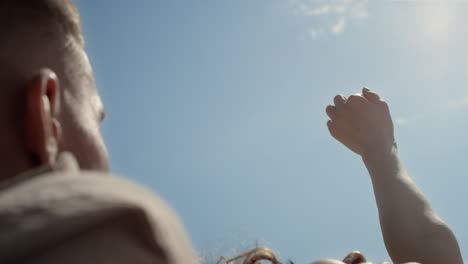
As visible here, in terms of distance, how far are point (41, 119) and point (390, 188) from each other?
1502 mm

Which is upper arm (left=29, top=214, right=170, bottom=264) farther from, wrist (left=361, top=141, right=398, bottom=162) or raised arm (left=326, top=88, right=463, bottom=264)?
wrist (left=361, top=141, right=398, bottom=162)

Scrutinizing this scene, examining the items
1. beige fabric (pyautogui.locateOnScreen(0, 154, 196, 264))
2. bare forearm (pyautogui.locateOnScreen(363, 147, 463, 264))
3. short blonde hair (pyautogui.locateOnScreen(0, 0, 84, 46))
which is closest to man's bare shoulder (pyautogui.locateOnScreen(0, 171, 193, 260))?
beige fabric (pyautogui.locateOnScreen(0, 154, 196, 264))

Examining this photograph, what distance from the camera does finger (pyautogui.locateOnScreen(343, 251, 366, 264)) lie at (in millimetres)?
1400

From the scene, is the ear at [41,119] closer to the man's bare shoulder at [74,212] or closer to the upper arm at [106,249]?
the man's bare shoulder at [74,212]

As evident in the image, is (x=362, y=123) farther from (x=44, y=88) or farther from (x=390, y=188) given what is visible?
(x=44, y=88)

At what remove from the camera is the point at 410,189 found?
1782 mm

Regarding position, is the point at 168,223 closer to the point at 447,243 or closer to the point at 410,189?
the point at 447,243

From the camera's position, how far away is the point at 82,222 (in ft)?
1.61

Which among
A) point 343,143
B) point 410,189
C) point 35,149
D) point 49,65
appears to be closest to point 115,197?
point 35,149

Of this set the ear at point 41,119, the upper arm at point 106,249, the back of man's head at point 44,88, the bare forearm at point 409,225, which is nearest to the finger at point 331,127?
the bare forearm at point 409,225

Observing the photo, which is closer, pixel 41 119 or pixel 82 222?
pixel 82 222

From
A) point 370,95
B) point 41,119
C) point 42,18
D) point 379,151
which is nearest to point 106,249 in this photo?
point 41,119

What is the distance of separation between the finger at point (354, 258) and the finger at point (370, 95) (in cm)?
116

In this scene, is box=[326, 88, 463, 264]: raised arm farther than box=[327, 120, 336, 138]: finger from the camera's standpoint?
No
